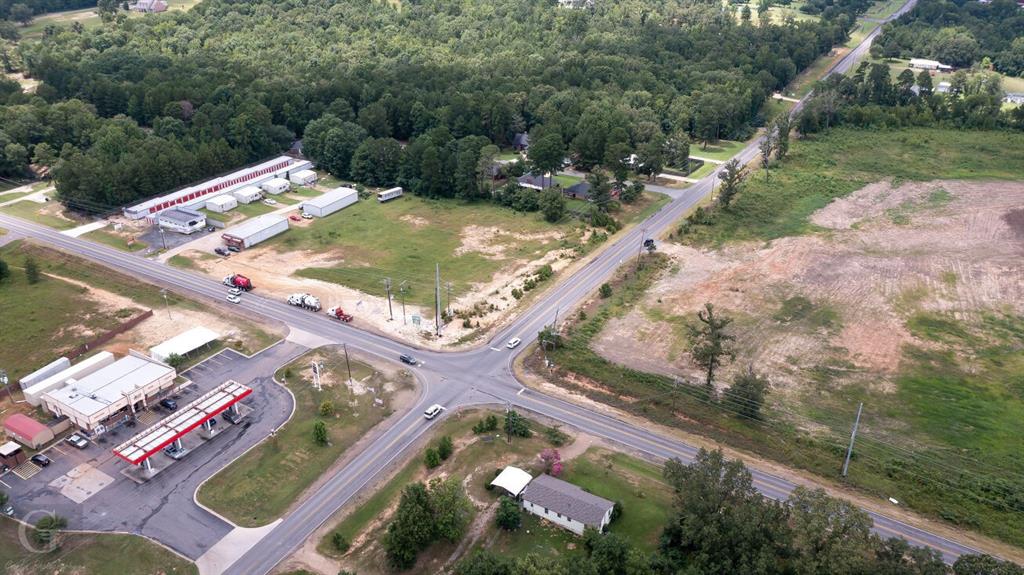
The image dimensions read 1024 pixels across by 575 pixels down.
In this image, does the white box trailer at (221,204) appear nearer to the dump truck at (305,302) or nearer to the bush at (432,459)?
the dump truck at (305,302)

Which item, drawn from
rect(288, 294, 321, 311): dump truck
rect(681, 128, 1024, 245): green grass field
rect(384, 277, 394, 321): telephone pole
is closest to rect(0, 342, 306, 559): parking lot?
rect(288, 294, 321, 311): dump truck

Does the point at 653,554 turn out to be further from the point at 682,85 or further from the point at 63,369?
the point at 682,85

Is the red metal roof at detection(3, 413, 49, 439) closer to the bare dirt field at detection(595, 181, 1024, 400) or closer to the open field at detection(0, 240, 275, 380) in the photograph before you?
the open field at detection(0, 240, 275, 380)

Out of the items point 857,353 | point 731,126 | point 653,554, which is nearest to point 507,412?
point 653,554

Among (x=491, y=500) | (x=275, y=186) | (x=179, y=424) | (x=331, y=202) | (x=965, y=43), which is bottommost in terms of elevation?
(x=491, y=500)

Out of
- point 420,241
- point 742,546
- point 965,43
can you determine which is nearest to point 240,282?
point 420,241

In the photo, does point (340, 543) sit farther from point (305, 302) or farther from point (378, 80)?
point (378, 80)
